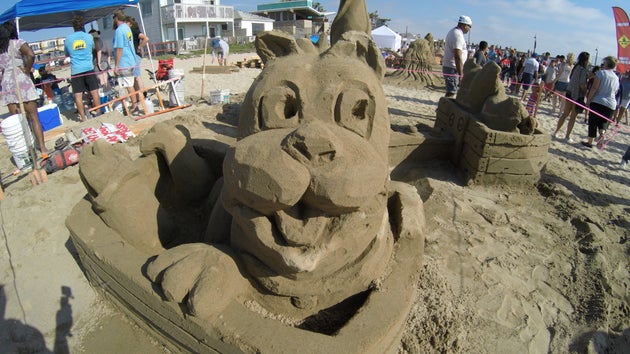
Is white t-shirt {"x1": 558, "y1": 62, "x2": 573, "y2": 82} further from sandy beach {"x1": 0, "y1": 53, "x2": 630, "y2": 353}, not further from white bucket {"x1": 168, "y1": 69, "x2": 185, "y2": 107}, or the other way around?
white bucket {"x1": 168, "y1": 69, "x2": 185, "y2": 107}

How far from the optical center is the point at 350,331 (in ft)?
5.21

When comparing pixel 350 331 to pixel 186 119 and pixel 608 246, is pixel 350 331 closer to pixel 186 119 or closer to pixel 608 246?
pixel 608 246

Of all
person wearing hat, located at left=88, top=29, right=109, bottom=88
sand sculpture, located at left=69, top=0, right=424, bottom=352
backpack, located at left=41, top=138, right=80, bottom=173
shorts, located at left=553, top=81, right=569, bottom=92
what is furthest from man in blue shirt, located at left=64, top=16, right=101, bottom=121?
shorts, located at left=553, top=81, right=569, bottom=92

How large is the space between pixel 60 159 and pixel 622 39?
900cm

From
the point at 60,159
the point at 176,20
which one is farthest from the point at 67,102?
→ the point at 176,20

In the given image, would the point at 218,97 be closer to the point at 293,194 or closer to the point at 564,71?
the point at 293,194

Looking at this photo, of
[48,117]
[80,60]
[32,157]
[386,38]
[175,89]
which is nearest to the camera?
[32,157]

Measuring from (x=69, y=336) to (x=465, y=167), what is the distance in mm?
4153

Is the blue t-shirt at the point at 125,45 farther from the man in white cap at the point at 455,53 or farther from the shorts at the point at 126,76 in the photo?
the man in white cap at the point at 455,53

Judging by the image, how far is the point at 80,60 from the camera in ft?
19.7

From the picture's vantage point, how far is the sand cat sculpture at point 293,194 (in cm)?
135

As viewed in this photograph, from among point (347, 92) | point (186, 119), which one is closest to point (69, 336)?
point (347, 92)

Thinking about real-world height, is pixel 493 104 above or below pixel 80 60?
below

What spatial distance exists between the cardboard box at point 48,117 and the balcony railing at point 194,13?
2306 centimetres
